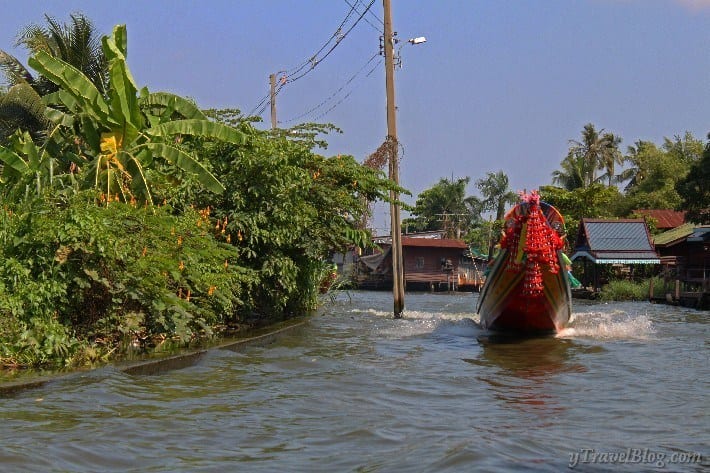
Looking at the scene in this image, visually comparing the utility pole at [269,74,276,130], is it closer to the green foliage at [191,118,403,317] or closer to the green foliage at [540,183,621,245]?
the green foliage at [191,118,403,317]

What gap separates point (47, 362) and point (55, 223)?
59.1 inches

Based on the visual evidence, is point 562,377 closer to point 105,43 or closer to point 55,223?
point 55,223

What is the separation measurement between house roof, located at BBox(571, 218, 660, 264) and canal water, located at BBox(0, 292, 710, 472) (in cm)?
2560

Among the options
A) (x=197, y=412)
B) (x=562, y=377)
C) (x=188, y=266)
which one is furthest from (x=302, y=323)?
(x=197, y=412)

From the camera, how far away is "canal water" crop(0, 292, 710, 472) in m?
5.55

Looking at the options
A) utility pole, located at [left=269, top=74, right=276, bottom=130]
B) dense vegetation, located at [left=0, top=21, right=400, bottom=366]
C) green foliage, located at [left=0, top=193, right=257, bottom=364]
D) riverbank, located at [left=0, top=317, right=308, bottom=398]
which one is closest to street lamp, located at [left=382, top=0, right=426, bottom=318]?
dense vegetation, located at [left=0, top=21, right=400, bottom=366]

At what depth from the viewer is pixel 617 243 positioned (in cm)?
3778

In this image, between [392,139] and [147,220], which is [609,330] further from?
[147,220]

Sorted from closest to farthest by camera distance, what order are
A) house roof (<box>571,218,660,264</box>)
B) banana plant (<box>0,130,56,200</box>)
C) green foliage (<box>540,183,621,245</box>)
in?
banana plant (<box>0,130,56,200</box>) → house roof (<box>571,218,660,264</box>) → green foliage (<box>540,183,621,245</box>)

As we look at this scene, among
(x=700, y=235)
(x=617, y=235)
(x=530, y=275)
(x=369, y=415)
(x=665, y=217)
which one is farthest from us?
(x=665, y=217)

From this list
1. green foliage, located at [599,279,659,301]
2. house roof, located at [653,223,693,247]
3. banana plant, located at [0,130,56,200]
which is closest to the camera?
banana plant, located at [0,130,56,200]

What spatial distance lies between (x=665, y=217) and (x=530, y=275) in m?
38.2

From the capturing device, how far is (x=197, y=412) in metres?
7.09

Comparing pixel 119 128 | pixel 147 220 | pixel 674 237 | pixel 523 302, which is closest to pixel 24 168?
pixel 119 128
